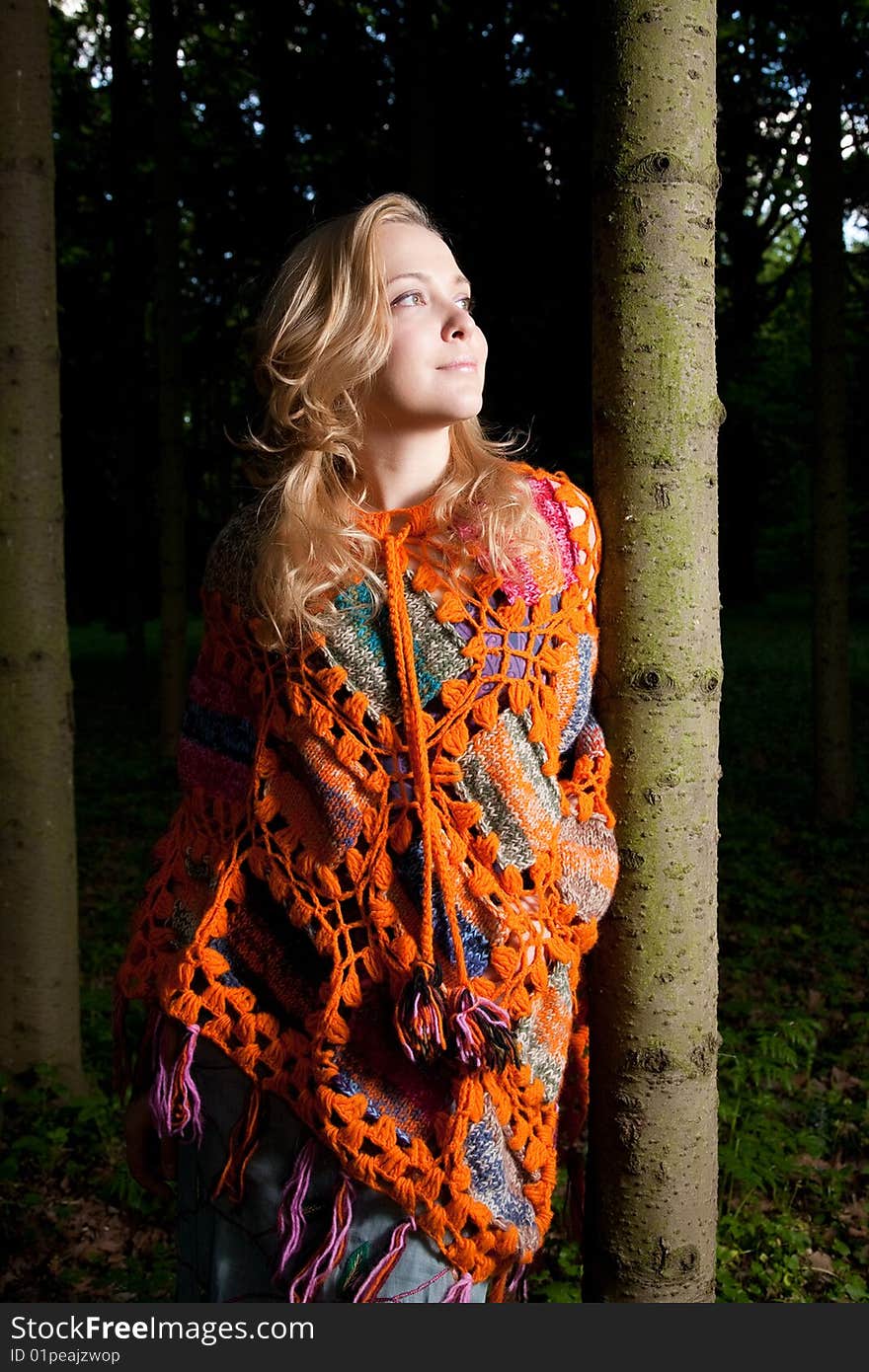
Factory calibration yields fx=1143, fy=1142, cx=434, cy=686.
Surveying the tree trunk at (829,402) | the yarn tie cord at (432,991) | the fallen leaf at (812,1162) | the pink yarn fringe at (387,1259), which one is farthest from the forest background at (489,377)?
the pink yarn fringe at (387,1259)

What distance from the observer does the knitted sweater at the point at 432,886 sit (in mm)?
1812

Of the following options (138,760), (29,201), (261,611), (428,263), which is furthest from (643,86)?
(138,760)

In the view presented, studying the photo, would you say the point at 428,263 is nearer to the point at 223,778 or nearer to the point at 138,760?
the point at 223,778

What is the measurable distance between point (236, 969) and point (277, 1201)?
0.40m

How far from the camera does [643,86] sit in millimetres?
1813

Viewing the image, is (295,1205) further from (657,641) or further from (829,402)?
(829,402)

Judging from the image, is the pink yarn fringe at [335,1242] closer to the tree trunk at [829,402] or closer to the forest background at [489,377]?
the forest background at [489,377]

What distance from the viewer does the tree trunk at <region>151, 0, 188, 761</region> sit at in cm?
873

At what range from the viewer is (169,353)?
29.9 ft

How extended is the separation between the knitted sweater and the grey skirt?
0.03 m

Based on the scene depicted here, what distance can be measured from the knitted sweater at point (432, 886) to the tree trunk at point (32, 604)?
2.02 m

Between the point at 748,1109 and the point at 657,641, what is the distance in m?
2.67

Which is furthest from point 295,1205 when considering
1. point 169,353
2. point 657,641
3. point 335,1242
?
point 169,353

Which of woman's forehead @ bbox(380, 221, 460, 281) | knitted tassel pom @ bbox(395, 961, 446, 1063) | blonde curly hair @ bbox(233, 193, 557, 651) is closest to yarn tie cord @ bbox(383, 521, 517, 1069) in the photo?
knitted tassel pom @ bbox(395, 961, 446, 1063)
